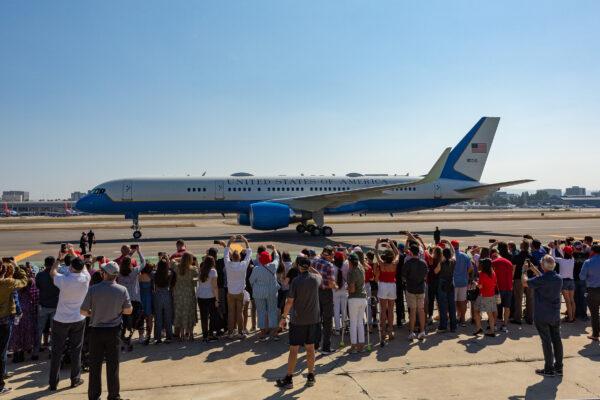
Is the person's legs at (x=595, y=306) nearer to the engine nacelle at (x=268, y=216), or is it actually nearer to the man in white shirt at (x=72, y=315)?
the man in white shirt at (x=72, y=315)

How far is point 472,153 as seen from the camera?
116ft

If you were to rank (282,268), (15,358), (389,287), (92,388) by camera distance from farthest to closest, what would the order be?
(282,268) → (389,287) → (15,358) → (92,388)

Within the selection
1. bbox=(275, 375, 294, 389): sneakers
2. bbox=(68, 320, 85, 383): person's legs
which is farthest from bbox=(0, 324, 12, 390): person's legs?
bbox=(275, 375, 294, 389): sneakers

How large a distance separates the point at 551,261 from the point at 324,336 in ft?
12.9

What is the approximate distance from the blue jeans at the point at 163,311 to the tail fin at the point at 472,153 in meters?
30.4

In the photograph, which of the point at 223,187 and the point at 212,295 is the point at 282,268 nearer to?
the point at 212,295

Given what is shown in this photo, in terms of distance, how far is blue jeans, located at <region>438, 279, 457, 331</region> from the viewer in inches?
345

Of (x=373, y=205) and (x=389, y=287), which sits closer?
(x=389, y=287)

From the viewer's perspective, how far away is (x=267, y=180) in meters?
31.3

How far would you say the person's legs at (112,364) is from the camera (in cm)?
565

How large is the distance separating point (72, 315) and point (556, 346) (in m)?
7.43

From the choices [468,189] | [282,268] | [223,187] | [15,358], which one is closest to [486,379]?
[282,268]

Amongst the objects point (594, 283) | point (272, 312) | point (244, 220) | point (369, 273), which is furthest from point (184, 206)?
point (594, 283)

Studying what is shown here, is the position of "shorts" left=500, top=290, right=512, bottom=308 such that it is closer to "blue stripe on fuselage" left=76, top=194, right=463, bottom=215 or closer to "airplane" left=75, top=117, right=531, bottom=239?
"airplane" left=75, top=117, right=531, bottom=239
